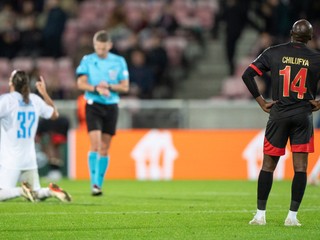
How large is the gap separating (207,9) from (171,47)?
72.4 inches

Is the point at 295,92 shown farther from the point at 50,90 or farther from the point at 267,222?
the point at 50,90

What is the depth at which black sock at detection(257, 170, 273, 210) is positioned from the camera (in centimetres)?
973

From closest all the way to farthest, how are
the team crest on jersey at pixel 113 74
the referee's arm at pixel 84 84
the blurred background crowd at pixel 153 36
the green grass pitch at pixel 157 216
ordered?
the green grass pitch at pixel 157 216 < the referee's arm at pixel 84 84 < the team crest on jersey at pixel 113 74 < the blurred background crowd at pixel 153 36

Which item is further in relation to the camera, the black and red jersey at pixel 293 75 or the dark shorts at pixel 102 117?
the dark shorts at pixel 102 117

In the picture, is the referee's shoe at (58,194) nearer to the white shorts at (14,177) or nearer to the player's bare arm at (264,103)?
the white shorts at (14,177)

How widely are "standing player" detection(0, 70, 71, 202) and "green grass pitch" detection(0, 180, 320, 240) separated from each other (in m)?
0.17

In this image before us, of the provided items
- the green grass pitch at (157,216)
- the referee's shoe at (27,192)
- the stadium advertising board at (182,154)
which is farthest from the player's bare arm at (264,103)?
the stadium advertising board at (182,154)

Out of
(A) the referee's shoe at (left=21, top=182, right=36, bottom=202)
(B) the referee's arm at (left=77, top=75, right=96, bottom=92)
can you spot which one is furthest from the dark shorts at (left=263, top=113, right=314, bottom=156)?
(B) the referee's arm at (left=77, top=75, right=96, bottom=92)

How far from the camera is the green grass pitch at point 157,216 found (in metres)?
9.03

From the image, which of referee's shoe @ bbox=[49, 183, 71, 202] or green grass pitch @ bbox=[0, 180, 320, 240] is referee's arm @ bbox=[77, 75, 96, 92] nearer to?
green grass pitch @ bbox=[0, 180, 320, 240]

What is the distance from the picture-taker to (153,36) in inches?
890

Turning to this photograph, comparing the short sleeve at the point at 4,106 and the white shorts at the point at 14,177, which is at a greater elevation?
the short sleeve at the point at 4,106

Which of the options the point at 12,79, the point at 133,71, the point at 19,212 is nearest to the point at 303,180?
the point at 19,212

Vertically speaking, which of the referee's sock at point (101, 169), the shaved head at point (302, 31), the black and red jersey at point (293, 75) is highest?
the shaved head at point (302, 31)
